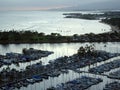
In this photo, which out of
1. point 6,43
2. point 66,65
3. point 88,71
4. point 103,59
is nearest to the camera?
point 88,71

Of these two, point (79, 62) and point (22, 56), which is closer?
point (79, 62)

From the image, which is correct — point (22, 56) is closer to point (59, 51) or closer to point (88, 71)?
point (59, 51)

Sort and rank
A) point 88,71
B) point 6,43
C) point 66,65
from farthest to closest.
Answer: point 6,43 → point 66,65 → point 88,71

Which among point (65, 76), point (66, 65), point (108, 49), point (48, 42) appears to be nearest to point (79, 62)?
point (66, 65)

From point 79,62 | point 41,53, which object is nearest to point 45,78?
point 79,62

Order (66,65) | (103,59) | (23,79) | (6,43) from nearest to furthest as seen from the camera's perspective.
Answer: (23,79) < (66,65) < (103,59) < (6,43)

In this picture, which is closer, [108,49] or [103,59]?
[103,59]

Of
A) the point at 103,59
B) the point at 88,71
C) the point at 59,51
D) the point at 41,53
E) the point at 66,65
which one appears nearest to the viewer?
the point at 88,71

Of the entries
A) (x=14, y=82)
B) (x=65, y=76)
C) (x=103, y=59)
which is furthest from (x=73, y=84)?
(x=103, y=59)

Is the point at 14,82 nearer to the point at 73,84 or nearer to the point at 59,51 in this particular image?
the point at 73,84
